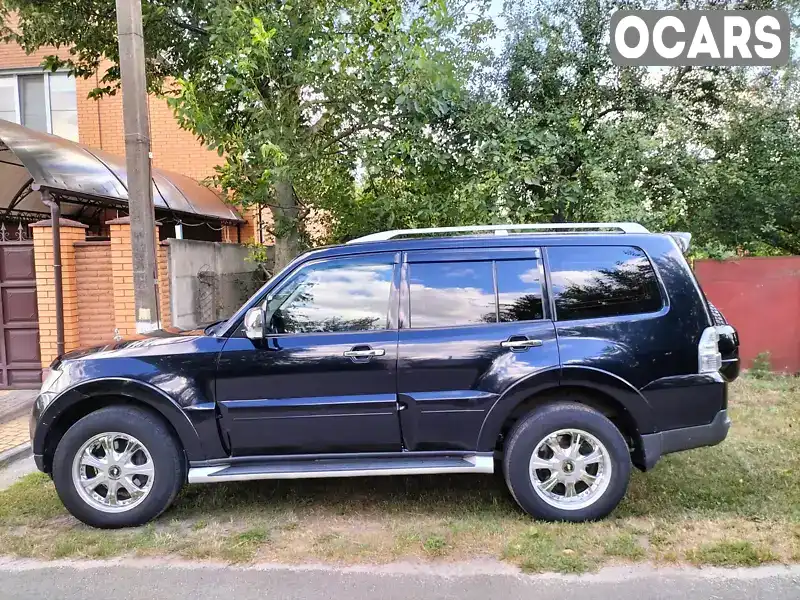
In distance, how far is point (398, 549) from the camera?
3746 mm

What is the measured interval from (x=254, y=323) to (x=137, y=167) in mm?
2489

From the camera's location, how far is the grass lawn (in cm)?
366

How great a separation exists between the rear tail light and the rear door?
3.22ft

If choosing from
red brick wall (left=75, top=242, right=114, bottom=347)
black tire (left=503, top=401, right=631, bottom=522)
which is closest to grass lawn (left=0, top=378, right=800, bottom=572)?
black tire (left=503, top=401, right=631, bottom=522)

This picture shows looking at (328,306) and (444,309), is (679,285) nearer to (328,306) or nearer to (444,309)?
(444,309)

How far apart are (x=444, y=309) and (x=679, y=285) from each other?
161 centimetres

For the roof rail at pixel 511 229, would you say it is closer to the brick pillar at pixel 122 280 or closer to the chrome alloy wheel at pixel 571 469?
the chrome alloy wheel at pixel 571 469

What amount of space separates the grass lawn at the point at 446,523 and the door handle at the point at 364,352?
3.81 feet

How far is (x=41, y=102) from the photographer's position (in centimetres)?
1268

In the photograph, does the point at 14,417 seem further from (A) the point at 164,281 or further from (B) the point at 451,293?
(B) the point at 451,293

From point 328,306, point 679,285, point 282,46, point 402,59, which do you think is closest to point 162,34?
point 282,46

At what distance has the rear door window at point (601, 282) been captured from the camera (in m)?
4.15

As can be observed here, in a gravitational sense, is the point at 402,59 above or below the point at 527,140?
above

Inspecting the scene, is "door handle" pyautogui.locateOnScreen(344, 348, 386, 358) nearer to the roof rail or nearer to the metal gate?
the roof rail
